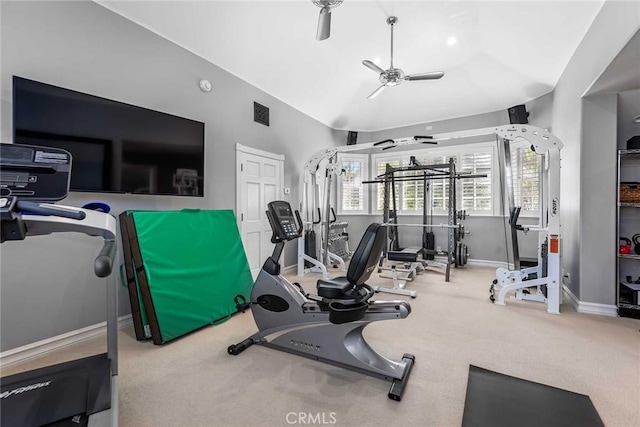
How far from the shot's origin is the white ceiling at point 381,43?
10.3ft

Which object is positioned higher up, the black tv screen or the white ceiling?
the white ceiling

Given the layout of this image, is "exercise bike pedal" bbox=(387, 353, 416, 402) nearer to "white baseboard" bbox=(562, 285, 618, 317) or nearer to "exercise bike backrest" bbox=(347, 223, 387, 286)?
"exercise bike backrest" bbox=(347, 223, 387, 286)

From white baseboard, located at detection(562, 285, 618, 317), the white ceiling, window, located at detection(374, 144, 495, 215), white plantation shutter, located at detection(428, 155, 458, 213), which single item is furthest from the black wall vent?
white baseboard, located at detection(562, 285, 618, 317)

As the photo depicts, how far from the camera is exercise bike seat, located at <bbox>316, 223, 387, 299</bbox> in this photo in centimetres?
187

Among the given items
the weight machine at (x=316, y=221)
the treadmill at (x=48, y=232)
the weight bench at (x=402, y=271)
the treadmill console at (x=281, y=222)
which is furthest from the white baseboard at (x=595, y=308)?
the treadmill at (x=48, y=232)

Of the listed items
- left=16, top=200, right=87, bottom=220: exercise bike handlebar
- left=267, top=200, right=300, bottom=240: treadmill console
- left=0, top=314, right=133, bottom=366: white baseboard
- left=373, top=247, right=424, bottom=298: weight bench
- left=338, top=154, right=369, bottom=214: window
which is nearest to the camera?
left=16, top=200, right=87, bottom=220: exercise bike handlebar

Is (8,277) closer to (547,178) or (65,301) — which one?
(65,301)

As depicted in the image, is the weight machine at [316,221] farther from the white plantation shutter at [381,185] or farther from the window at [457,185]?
the window at [457,185]

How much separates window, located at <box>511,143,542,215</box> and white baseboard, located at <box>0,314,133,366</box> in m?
6.51

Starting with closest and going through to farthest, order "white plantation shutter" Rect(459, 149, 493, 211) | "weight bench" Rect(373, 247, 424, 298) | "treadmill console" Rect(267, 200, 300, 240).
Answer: "treadmill console" Rect(267, 200, 300, 240) → "weight bench" Rect(373, 247, 424, 298) → "white plantation shutter" Rect(459, 149, 493, 211)

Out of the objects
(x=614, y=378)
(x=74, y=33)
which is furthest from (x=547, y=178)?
(x=74, y=33)

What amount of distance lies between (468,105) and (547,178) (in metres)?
2.75

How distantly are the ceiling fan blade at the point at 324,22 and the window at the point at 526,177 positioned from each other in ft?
14.6

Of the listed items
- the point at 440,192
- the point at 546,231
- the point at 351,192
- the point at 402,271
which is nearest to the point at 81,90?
the point at 402,271
